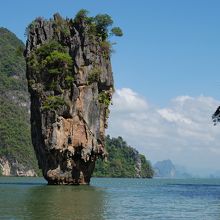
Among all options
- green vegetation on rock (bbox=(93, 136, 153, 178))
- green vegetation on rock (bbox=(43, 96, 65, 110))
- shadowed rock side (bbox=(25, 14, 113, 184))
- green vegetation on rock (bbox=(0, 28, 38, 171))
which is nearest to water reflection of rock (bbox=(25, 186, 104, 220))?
shadowed rock side (bbox=(25, 14, 113, 184))

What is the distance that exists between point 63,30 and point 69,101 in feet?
25.4

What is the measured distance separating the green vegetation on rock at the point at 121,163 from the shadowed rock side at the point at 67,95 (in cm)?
10974

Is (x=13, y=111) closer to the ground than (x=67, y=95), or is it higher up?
higher up

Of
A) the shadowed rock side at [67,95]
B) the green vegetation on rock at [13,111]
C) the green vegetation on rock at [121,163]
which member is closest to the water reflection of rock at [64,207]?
the shadowed rock side at [67,95]

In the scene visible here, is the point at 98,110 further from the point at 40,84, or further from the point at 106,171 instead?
the point at 106,171

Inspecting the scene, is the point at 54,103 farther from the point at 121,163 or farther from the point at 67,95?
the point at 121,163

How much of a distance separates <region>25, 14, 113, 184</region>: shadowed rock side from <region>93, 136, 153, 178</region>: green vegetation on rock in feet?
360

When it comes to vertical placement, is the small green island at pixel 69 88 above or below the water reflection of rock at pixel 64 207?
above

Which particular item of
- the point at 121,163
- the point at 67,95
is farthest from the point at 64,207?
the point at 121,163

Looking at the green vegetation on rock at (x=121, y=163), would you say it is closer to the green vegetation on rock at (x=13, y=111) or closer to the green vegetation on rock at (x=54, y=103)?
the green vegetation on rock at (x=13, y=111)

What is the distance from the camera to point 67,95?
171 feet

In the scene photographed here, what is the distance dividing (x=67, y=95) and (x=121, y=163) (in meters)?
122

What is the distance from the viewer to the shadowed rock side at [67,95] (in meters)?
51.2

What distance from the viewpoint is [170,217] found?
2577 centimetres
